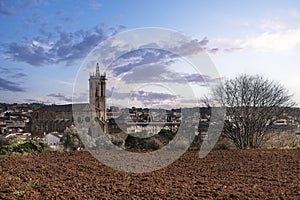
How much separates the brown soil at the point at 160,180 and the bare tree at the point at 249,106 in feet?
24.7

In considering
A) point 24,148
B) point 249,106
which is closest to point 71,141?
point 24,148

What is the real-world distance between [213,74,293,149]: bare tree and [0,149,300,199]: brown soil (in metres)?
7.54

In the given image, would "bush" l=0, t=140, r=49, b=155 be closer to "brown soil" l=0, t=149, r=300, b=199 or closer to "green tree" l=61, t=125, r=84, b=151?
"green tree" l=61, t=125, r=84, b=151

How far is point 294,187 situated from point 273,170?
1838 mm

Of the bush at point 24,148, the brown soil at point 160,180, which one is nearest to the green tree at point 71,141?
the bush at point 24,148

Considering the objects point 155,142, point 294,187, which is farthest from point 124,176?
point 155,142

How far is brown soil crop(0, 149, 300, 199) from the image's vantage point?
4582 millimetres

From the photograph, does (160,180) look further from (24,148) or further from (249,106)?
(249,106)

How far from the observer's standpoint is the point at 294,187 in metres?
5.04

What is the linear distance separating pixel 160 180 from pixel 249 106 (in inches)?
461

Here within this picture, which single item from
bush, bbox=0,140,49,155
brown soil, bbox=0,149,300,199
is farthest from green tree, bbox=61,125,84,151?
brown soil, bbox=0,149,300,199

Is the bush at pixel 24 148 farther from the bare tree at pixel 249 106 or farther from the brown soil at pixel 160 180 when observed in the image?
the bare tree at pixel 249 106

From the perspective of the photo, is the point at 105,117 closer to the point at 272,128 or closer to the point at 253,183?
the point at 272,128

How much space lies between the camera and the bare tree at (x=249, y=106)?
15906 mm
